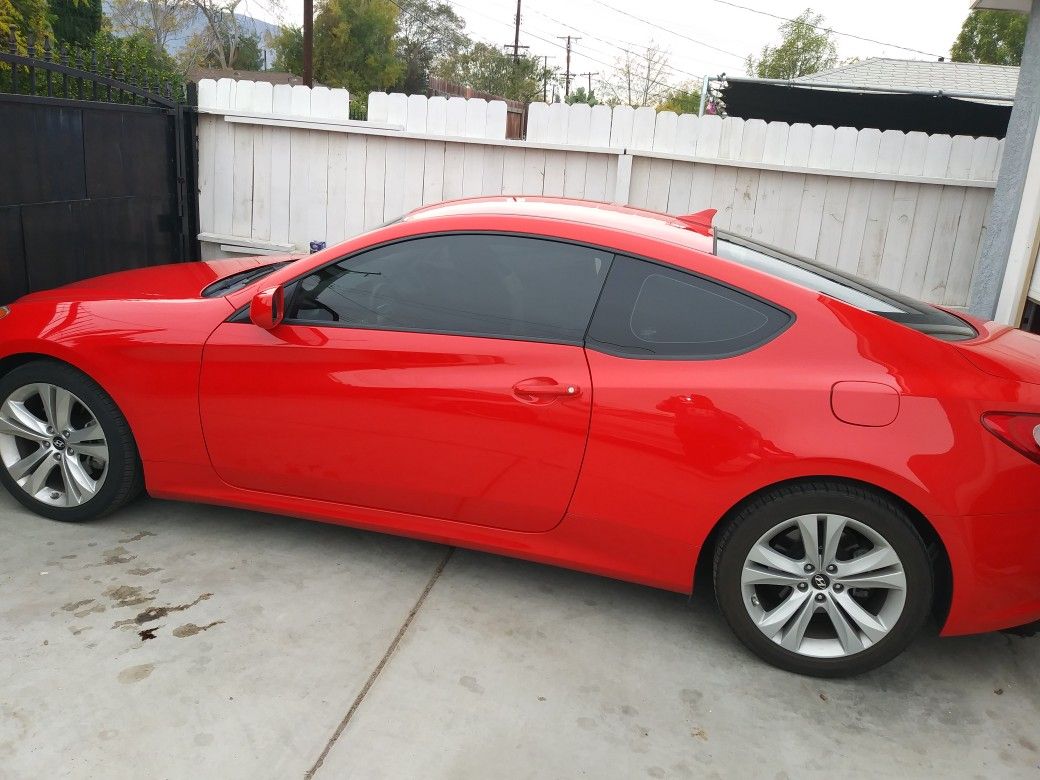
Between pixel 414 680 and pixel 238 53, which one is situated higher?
pixel 238 53

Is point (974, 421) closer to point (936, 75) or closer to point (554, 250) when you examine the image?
point (554, 250)

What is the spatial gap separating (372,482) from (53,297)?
5.66 feet

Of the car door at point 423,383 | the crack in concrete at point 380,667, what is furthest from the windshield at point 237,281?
the crack in concrete at point 380,667

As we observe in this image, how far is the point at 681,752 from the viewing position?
278 centimetres

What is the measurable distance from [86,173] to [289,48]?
58.3 meters

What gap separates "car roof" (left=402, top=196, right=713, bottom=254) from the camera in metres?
3.50

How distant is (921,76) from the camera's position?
60.2 feet

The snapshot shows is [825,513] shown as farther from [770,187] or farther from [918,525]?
[770,187]

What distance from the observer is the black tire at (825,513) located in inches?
117

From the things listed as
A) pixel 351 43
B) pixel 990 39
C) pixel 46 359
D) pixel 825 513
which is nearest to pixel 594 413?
pixel 825 513

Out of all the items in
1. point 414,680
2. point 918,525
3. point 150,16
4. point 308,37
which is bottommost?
point 414,680

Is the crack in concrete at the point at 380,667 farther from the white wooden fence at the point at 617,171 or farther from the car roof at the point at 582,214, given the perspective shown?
the white wooden fence at the point at 617,171

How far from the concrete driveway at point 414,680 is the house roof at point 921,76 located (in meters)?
15.5

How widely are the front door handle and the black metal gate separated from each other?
3.53 m
